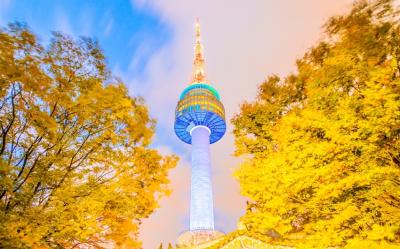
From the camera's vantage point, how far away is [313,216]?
983cm

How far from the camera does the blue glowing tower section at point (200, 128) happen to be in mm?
39625

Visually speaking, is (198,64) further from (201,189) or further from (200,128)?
(201,189)

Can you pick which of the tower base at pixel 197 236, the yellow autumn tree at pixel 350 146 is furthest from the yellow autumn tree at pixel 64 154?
the tower base at pixel 197 236

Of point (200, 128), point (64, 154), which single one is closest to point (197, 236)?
point (200, 128)

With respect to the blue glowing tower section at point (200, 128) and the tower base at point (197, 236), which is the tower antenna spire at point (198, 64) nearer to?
the blue glowing tower section at point (200, 128)

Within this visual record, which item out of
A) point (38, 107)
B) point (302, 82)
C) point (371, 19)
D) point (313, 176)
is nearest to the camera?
point (371, 19)

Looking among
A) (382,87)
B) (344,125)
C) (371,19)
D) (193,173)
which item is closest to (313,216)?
(344,125)

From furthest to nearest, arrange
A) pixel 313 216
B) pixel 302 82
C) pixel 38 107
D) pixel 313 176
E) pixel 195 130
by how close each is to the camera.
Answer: pixel 195 130 → pixel 302 82 → pixel 313 216 → pixel 313 176 → pixel 38 107

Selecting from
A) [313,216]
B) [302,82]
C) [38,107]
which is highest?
[302,82]

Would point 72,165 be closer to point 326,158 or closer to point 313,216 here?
point 326,158

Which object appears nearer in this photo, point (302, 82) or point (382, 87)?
point (382, 87)

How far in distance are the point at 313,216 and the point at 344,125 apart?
195 inches

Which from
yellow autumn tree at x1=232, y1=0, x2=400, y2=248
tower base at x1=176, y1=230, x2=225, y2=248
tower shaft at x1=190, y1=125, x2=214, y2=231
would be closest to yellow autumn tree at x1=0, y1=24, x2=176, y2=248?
yellow autumn tree at x1=232, y1=0, x2=400, y2=248

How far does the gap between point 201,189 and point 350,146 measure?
35.8 meters
